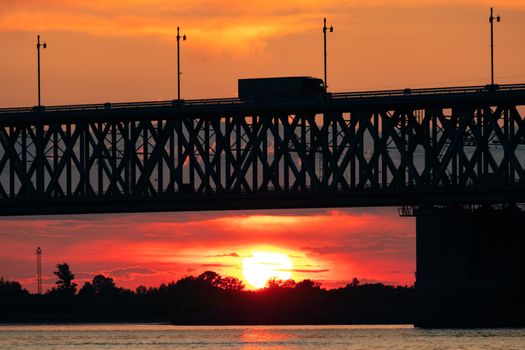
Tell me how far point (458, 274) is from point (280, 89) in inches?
954

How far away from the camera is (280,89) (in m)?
185

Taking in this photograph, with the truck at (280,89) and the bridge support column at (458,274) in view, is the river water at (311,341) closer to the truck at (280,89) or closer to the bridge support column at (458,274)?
the bridge support column at (458,274)

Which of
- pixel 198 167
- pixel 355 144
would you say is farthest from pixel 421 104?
pixel 198 167

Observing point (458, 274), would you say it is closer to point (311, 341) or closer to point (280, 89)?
point (311, 341)

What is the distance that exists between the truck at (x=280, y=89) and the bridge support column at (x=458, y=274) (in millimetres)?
15137

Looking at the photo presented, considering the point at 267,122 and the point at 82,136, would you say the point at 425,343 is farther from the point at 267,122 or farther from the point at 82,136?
the point at 82,136

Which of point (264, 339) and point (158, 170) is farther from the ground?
point (158, 170)

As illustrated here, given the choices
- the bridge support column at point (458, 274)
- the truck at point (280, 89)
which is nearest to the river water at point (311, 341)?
the bridge support column at point (458, 274)

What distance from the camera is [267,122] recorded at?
Answer: 181750 millimetres

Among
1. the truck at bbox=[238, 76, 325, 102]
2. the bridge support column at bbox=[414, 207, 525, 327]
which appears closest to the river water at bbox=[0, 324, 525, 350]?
the bridge support column at bbox=[414, 207, 525, 327]

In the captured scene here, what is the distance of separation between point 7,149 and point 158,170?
16.6m

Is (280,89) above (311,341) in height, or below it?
above

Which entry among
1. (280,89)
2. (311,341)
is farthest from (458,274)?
(280,89)

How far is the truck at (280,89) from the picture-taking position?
183875 mm
